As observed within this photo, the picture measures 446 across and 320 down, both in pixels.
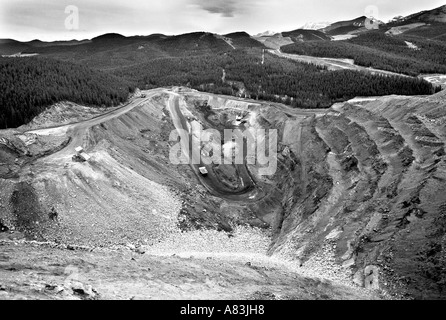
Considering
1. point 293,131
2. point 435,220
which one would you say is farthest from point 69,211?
point 293,131

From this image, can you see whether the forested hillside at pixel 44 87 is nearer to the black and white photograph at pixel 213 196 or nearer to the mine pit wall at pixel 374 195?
the black and white photograph at pixel 213 196

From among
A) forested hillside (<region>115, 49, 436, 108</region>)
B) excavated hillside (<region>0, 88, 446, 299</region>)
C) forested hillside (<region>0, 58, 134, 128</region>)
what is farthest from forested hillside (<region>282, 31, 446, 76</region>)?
forested hillside (<region>0, 58, 134, 128</region>)

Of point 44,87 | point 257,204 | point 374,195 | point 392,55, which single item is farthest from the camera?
point 392,55

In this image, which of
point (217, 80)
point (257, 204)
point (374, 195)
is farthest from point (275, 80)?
point (374, 195)

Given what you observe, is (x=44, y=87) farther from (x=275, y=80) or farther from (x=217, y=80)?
(x=275, y=80)
